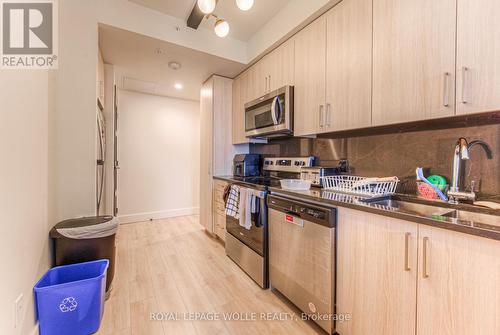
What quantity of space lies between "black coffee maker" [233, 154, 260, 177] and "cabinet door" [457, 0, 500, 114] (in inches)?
81.9

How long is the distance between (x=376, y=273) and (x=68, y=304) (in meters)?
1.83

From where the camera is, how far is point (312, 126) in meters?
1.91

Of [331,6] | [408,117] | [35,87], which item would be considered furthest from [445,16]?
[35,87]

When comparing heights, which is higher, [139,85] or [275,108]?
[139,85]

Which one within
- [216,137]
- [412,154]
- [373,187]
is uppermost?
[216,137]

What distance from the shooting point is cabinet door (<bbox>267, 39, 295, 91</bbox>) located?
2117mm

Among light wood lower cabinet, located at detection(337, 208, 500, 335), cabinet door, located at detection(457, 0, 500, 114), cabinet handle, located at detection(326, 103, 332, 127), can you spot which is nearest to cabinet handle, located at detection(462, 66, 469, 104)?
cabinet door, located at detection(457, 0, 500, 114)

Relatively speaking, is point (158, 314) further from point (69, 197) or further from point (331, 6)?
point (331, 6)

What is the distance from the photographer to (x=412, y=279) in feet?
3.15

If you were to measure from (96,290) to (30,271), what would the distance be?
375 mm

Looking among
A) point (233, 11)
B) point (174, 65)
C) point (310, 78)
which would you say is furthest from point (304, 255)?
point (174, 65)

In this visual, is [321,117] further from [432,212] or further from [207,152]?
[207,152]

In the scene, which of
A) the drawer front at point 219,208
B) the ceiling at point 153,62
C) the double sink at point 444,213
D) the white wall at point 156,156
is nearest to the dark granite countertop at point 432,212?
the double sink at point 444,213

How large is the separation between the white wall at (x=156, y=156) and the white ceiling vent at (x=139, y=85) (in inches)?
6.6
